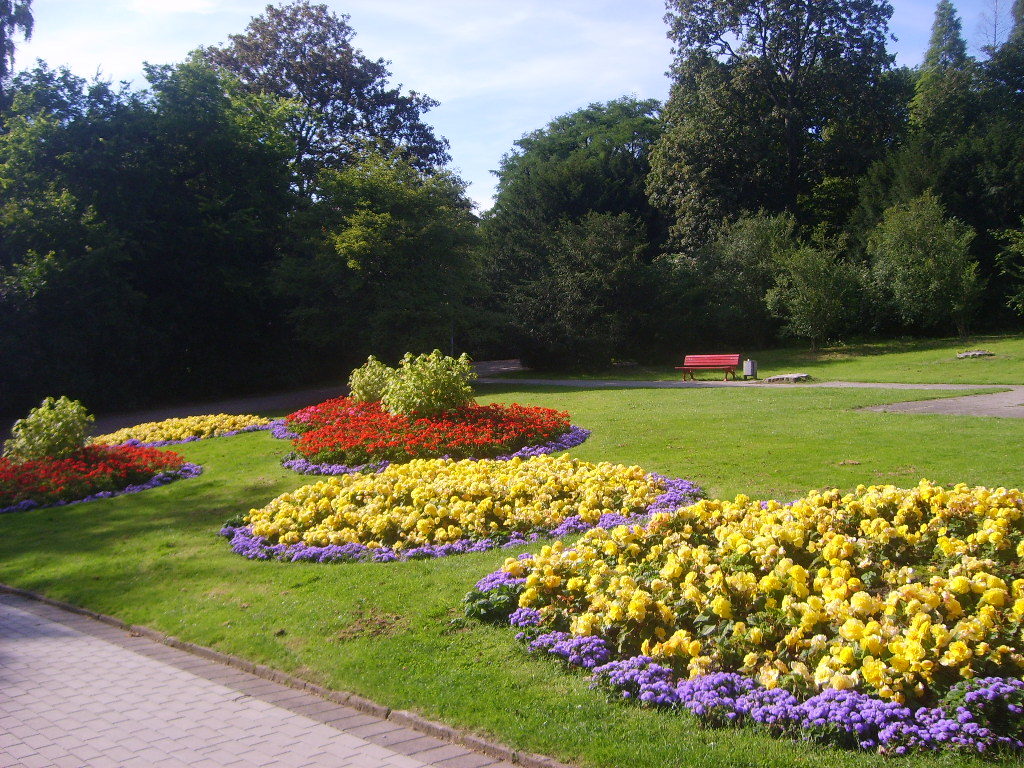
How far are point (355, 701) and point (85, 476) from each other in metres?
8.68

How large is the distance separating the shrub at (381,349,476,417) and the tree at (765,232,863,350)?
19.0 meters

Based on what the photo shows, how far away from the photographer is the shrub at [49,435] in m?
12.6

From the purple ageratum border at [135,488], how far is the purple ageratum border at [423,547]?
4.35 m

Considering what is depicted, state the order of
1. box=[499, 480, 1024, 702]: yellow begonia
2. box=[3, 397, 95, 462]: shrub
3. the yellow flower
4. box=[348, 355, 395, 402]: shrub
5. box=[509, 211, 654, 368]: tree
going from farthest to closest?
box=[509, 211, 654, 368]: tree < box=[348, 355, 395, 402]: shrub < box=[3, 397, 95, 462]: shrub < the yellow flower < box=[499, 480, 1024, 702]: yellow begonia

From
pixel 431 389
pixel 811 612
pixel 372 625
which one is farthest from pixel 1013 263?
pixel 372 625

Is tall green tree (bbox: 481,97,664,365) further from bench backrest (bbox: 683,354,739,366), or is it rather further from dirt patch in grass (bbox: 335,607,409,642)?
dirt patch in grass (bbox: 335,607,409,642)

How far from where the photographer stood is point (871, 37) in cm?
3725

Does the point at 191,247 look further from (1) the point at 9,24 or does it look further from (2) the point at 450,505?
(2) the point at 450,505

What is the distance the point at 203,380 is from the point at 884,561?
23139mm

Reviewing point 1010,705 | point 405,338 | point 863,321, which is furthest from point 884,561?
point 863,321

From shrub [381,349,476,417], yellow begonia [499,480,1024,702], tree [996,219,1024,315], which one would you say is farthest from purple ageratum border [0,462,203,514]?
tree [996,219,1024,315]

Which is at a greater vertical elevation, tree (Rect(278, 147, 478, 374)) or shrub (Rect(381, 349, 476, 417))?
tree (Rect(278, 147, 478, 374))

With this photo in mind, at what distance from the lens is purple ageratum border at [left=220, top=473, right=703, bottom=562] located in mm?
7246

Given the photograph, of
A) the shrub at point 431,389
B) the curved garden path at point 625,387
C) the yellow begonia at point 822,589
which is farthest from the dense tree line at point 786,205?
the yellow begonia at point 822,589
